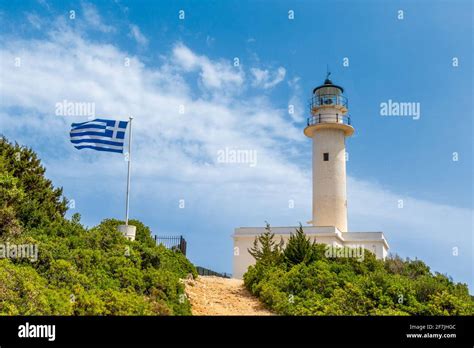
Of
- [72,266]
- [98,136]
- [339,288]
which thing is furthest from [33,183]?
[339,288]

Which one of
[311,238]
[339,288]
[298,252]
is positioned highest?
[311,238]

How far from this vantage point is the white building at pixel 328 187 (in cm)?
2850

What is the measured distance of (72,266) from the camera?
14.6 metres

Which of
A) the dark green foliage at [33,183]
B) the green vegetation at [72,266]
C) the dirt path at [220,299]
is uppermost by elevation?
the dark green foliage at [33,183]

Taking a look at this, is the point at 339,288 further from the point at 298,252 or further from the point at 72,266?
the point at 72,266

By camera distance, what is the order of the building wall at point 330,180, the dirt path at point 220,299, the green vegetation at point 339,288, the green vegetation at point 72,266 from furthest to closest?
the building wall at point 330,180
the dirt path at point 220,299
the green vegetation at point 339,288
the green vegetation at point 72,266

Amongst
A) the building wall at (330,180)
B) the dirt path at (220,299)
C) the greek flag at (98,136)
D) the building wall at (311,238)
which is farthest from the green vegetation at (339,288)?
the building wall at (330,180)

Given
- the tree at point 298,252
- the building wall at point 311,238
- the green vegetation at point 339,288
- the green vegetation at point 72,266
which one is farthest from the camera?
the building wall at point 311,238

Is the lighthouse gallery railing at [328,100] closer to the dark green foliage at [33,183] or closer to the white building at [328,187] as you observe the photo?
the white building at [328,187]

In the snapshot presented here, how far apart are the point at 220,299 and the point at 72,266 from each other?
5526 mm

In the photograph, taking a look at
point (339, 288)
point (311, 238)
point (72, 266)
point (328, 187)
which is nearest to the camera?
point (72, 266)

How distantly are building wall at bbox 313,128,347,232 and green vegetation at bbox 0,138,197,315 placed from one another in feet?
35.2
